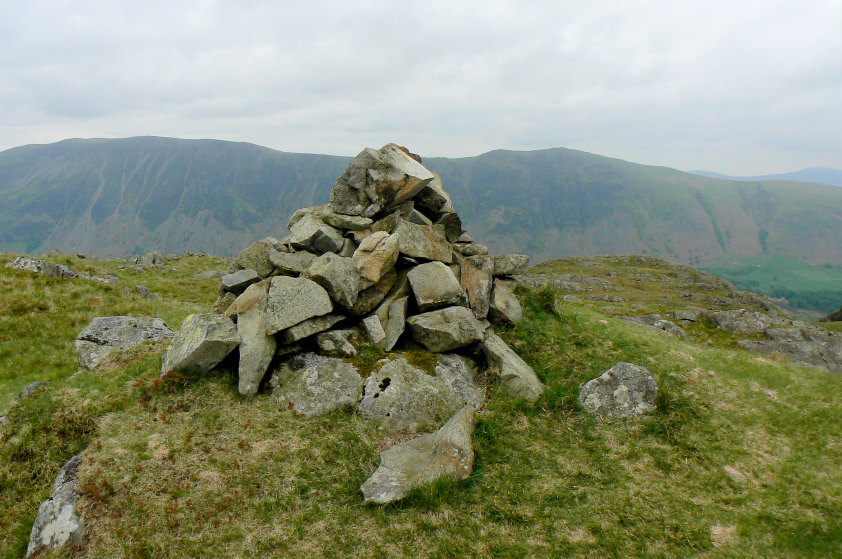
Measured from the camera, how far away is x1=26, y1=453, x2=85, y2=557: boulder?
10.0m

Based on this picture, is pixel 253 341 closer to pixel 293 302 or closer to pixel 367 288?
pixel 293 302

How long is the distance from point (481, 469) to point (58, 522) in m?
11.6

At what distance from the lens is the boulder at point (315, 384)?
49.9 ft

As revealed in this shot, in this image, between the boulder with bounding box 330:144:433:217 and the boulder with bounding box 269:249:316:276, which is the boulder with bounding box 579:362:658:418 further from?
the boulder with bounding box 269:249:316:276

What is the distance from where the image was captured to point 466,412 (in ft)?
47.4

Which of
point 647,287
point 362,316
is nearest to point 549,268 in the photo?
point 647,287

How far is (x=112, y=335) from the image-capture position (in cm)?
2056

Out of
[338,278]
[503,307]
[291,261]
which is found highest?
[291,261]

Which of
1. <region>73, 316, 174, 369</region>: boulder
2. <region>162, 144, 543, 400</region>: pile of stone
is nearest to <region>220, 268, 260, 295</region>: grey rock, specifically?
<region>162, 144, 543, 400</region>: pile of stone

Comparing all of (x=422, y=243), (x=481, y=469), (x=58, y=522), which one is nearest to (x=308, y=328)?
(x=422, y=243)

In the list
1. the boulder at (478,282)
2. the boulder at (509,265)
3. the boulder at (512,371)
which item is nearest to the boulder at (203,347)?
the boulder at (512,371)

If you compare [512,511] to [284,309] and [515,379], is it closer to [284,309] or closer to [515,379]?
[515,379]

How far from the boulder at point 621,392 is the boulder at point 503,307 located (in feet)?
16.9

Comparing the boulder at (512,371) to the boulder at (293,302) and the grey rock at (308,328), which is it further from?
the boulder at (293,302)
